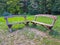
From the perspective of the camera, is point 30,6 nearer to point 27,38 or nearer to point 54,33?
point 54,33

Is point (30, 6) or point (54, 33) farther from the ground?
point (54, 33)

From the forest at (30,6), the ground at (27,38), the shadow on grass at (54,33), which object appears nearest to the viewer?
the ground at (27,38)

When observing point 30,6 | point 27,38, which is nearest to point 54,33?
point 27,38

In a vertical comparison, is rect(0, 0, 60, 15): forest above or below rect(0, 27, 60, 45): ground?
below

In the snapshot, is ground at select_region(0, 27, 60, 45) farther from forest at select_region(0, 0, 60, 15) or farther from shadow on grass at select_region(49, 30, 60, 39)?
forest at select_region(0, 0, 60, 15)

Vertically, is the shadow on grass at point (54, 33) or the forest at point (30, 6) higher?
the shadow on grass at point (54, 33)

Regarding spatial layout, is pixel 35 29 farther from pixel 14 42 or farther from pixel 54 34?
pixel 14 42

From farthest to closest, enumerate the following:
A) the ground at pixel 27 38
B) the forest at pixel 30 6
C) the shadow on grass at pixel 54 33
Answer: the forest at pixel 30 6 < the shadow on grass at pixel 54 33 < the ground at pixel 27 38

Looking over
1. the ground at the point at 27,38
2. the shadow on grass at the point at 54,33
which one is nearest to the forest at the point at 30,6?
the shadow on grass at the point at 54,33

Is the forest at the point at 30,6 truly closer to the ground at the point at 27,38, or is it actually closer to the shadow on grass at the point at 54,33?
the shadow on grass at the point at 54,33

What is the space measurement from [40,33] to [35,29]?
0.60m

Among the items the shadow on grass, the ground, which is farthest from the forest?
the ground

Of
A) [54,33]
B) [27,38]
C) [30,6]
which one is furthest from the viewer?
[30,6]

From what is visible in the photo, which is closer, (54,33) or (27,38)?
(27,38)
